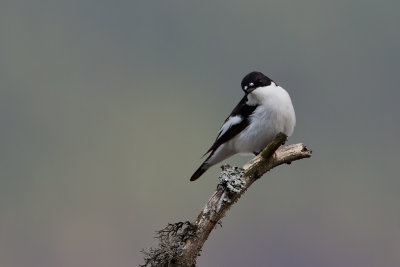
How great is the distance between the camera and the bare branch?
5480 millimetres

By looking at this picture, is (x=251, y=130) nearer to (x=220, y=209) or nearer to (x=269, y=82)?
(x=269, y=82)

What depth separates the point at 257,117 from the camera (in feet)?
27.9

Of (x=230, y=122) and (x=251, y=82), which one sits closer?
(x=251, y=82)

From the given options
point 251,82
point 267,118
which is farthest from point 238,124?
point 251,82

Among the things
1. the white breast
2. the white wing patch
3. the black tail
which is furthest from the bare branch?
the black tail

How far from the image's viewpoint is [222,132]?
881 cm

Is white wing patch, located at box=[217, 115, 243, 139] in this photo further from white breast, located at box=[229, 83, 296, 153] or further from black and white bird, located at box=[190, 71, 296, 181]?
white breast, located at box=[229, 83, 296, 153]

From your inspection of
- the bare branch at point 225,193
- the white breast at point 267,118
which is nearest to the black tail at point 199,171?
the white breast at point 267,118

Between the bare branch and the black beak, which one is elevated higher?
the black beak

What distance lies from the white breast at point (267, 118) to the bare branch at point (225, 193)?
116 cm

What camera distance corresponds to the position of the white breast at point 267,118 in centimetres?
841

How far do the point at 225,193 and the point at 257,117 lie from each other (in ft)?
8.95

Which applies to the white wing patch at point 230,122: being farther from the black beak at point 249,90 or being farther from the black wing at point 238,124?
the black beak at point 249,90

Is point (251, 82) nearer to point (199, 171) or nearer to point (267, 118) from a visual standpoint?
point (267, 118)
